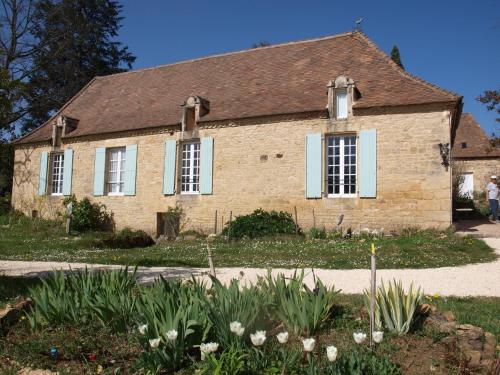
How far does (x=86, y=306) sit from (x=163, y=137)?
11.8 metres

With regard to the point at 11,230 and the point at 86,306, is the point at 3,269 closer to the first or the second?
the point at 86,306

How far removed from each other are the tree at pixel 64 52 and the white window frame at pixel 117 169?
12.7 meters

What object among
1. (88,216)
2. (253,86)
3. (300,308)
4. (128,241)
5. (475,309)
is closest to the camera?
(300,308)

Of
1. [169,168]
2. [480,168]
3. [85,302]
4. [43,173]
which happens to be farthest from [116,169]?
[480,168]

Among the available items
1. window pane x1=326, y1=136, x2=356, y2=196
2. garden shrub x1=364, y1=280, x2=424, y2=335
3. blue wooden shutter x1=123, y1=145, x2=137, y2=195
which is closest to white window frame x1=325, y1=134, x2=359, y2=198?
window pane x1=326, y1=136, x2=356, y2=196

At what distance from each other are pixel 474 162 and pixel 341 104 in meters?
15.5

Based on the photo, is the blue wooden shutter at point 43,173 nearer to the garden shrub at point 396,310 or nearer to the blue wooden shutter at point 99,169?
the blue wooden shutter at point 99,169

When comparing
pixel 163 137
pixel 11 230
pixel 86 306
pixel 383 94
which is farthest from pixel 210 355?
pixel 11 230

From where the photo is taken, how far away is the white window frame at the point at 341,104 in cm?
1262

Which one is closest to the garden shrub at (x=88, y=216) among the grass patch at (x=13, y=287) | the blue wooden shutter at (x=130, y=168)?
the blue wooden shutter at (x=130, y=168)

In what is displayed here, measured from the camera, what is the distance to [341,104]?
12.7 m

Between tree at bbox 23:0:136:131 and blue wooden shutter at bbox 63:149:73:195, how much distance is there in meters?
11.1

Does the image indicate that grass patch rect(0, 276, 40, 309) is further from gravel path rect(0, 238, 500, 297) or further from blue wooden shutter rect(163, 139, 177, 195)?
blue wooden shutter rect(163, 139, 177, 195)

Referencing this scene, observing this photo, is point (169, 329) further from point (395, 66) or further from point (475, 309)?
point (395, 66)
